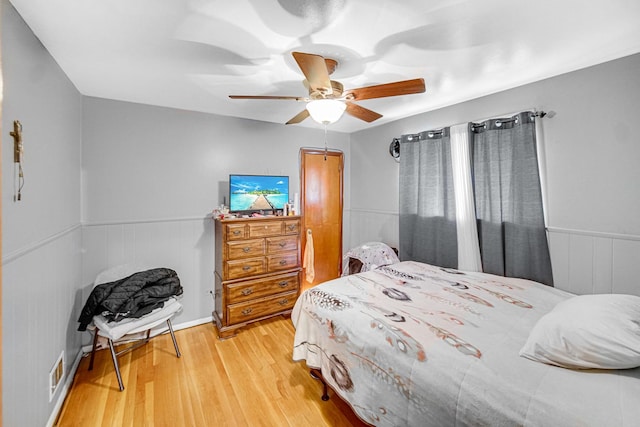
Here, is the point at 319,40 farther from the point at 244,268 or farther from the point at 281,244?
the point at 244,268

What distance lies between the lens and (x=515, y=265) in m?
2.55

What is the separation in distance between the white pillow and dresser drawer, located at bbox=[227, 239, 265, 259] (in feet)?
8.10

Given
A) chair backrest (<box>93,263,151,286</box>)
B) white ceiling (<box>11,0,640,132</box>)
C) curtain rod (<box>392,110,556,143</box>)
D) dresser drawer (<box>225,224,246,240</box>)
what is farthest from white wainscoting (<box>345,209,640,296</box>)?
chair backrest (<box>93,263,151,286</box>)

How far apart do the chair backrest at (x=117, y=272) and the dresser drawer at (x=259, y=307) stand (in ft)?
3.21

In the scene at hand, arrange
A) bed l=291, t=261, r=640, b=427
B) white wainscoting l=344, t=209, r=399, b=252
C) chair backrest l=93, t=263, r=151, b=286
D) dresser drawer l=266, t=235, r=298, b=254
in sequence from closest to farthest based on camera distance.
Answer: bed l=291, t=261, r=640, b=427
chair backrest l=93, t=263, r=151, b=286
dresser drawer l=266, t=235, r=298, b=254
white wainscoting l=344, t=209, r=399, b=252

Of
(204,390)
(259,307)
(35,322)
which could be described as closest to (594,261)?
(259,307)

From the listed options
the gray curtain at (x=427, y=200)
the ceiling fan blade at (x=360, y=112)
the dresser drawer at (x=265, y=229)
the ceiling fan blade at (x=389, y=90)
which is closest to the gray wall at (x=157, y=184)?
the gray curtain at (x=427, y=200)

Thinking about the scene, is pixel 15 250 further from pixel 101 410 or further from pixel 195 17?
pixel 195 17

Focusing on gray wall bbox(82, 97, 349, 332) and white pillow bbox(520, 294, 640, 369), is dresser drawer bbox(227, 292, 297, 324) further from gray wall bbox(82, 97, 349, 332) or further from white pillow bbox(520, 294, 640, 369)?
white pillow bbox(520, 294, 640, 369)

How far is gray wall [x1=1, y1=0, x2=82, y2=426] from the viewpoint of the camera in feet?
4.54

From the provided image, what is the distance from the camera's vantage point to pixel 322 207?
418cm

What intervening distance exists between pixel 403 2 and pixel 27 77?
2074mm

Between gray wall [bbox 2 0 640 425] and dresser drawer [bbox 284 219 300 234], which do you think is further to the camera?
dresser drawer [bbox 284 219 300 234]

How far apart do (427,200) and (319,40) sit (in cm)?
214
